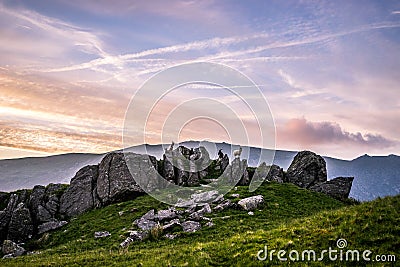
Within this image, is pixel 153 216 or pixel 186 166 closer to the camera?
pixel 153 216

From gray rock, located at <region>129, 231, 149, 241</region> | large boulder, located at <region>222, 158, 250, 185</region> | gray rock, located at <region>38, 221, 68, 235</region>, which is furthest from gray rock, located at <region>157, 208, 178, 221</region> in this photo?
large boulder, located at <region>222, 158, 250, 185</region>

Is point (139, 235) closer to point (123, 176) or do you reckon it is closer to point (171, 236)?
point (171, 236)

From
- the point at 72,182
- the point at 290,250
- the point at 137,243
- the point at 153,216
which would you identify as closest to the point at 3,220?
the point at 72,182

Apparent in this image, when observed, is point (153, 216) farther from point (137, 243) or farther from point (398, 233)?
point (398, 233)

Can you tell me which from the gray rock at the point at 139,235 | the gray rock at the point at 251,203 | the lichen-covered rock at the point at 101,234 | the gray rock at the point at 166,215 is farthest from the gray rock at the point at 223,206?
the lichen-covered rock at the point at 101,234

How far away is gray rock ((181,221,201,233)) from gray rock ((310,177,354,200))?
106 feet

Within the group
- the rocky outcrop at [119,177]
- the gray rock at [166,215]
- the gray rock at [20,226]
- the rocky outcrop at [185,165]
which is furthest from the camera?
the rocky outcrop at [185,165]

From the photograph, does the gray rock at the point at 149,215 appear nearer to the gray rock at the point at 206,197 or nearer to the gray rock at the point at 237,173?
the gray rock at the point at 206,197

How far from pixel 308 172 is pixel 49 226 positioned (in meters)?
47.2

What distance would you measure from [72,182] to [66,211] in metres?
6.55

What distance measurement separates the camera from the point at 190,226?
32.7 m

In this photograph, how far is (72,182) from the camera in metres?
55.7

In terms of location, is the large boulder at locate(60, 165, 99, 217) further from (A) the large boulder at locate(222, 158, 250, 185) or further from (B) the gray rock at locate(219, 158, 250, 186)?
(A) the large boulder at locate(222, 158, 250, 185)

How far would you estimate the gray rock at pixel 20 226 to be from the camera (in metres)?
43.5
